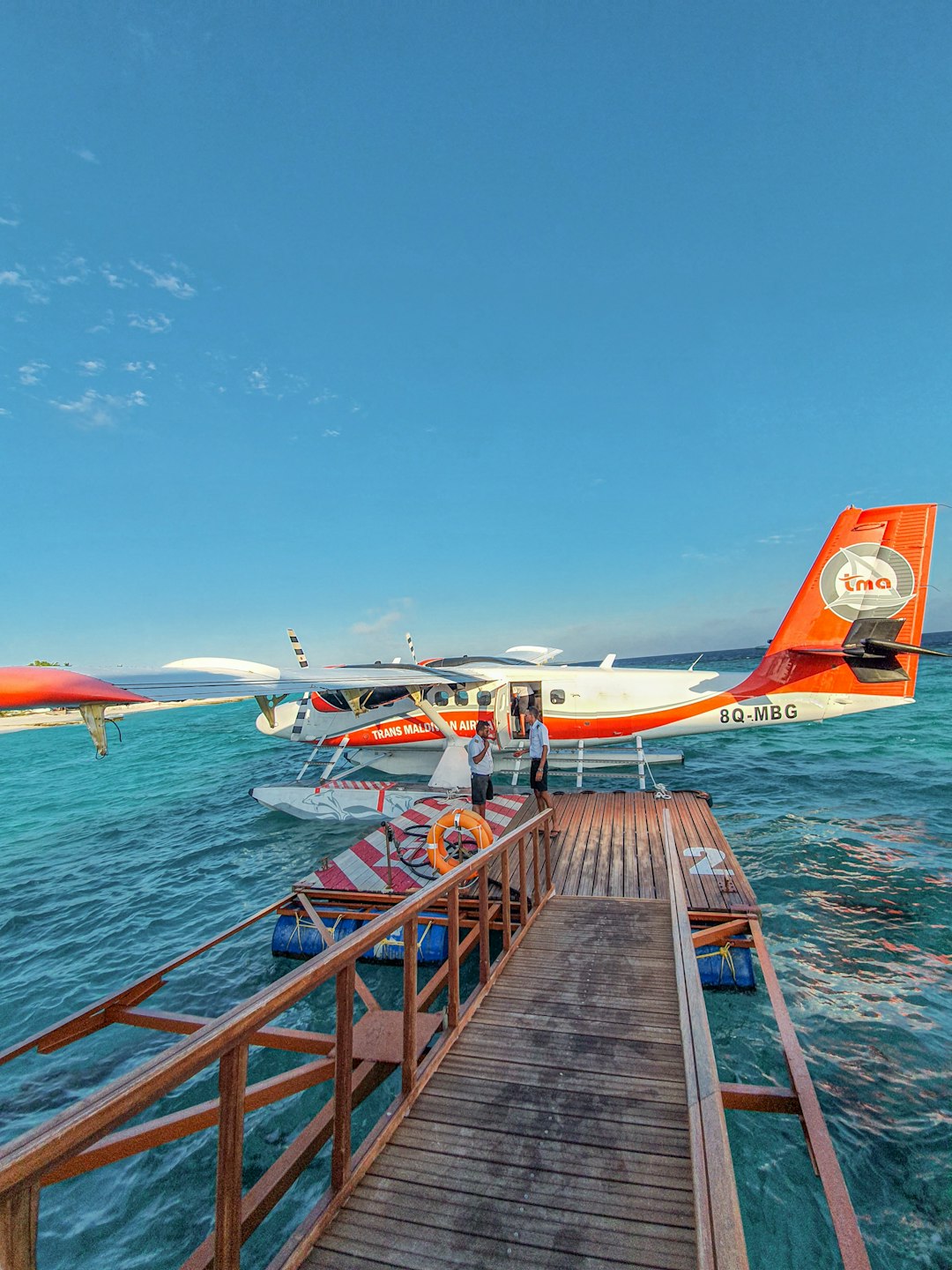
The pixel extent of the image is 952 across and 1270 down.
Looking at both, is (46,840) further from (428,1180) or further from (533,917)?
(428,1180)

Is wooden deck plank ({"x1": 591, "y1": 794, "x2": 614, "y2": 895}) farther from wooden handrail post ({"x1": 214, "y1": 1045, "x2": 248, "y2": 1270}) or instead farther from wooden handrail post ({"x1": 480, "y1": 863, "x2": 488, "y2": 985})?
wooden handrail post ({"x1": 214, "y1": 1045, "x2": 248, "y2": 1270})

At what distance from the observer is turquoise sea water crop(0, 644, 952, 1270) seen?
4.51m

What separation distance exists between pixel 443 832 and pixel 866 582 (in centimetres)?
1282

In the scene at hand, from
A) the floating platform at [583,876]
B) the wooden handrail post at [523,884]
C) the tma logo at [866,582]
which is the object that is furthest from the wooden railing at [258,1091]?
the tma logo at [866,582]

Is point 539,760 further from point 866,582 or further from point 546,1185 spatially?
point 866,582

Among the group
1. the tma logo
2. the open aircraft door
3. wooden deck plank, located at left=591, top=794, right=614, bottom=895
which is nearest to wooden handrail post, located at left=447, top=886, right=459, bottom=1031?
wooden deck plank, located at left=591, top=794, right=614, bottom=895

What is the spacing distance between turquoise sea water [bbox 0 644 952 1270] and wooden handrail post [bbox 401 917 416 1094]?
2274 millimetres

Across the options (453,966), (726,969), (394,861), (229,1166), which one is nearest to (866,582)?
(726,969)

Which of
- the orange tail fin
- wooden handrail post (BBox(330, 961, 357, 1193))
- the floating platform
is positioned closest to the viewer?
wooden handrail post (BBox(330, 961, 357, 1193))

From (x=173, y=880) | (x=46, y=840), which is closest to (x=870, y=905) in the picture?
(x=173, y=880)

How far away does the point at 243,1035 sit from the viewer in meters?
2.22

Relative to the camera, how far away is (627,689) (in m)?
17.2

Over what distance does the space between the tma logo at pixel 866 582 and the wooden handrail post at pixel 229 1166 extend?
54.3 ft

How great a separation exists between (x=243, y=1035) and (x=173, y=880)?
11800 millimetres
